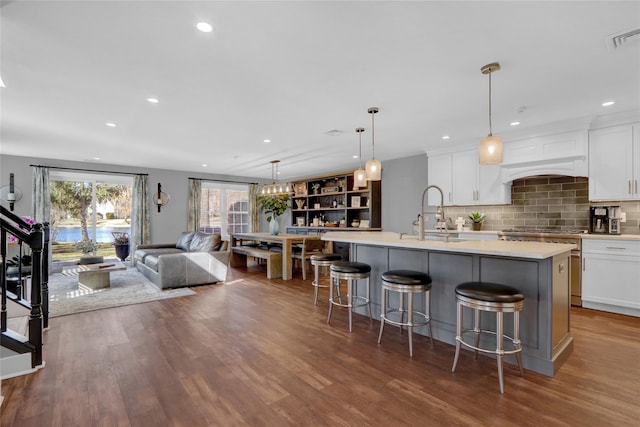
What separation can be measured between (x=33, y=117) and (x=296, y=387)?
467 cm

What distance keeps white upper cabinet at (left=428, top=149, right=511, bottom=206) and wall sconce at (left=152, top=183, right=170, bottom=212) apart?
21.9ft

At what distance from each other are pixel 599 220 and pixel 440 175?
7.63 feet

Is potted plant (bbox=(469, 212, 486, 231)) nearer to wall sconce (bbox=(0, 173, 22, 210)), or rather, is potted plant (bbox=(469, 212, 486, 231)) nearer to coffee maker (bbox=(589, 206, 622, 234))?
coffee maker (bbox=(589, 206, 622, 234))

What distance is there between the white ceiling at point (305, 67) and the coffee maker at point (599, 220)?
129 cm

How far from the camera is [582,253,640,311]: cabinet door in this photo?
3.62m

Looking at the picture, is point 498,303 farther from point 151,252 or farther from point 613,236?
point 151,252

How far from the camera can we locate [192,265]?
5211 mm

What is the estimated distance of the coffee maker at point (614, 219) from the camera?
3957mm

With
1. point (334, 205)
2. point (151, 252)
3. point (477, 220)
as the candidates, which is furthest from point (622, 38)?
point (151, 252)

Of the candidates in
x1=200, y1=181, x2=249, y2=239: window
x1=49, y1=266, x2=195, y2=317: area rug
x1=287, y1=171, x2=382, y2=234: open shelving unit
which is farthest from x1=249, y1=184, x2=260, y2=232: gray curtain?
x1=49, y1=266, x2=195, y2=317: area rug

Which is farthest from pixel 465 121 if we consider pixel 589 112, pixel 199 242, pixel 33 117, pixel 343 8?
pixel 33 117

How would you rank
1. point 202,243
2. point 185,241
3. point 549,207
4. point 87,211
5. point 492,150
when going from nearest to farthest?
point 492,150 < point 549,207 < point 202,243 < point 185,241 < point 87,211

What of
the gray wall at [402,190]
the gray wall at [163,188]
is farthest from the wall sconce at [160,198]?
the gray wall at [402,190]

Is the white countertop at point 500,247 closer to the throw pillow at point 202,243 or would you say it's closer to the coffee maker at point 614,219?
the coffee maker at point 614,219
